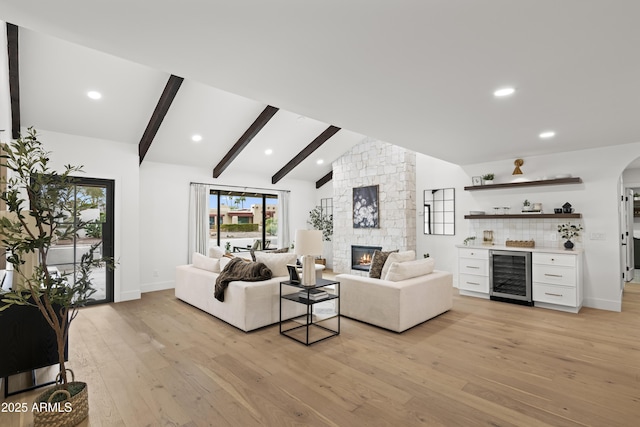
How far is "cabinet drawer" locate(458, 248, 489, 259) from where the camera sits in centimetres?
546

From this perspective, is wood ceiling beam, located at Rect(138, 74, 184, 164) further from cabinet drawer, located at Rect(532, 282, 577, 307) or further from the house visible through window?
cabinet drawer, located at Rect(532, 282, 577, 307)

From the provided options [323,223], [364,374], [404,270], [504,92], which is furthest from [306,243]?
[323,223]

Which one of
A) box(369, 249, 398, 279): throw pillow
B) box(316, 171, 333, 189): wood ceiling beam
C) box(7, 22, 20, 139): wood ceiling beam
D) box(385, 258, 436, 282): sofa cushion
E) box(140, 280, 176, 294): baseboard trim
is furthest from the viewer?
box(316, 171, 333, 189): wood ceiling beam

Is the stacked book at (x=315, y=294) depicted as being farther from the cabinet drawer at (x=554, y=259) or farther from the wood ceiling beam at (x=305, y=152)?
the wood ceiling beam at (x=305, y=152)

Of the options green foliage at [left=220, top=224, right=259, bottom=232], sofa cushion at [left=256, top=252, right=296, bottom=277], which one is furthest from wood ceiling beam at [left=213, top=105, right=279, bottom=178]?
sofa cushion at [left=256, top=252, right=296, bottom=277]

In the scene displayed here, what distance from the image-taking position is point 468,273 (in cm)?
567

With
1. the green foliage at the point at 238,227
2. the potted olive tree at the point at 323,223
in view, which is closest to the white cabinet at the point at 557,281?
the potted olive tree at the point at 323,223

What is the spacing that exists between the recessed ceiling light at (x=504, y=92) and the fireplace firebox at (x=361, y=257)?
481 centimetres

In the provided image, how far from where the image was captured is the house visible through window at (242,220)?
743 cm

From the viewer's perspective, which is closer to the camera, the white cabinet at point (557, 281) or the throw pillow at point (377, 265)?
the throw pillow at point (377, 265)

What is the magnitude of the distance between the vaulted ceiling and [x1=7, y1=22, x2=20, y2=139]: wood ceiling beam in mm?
138

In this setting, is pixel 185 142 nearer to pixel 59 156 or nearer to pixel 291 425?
pixel 59 156

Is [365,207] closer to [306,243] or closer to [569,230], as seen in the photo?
[569,230]

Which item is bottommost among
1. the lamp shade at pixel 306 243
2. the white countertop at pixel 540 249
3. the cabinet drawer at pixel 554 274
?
the cabinet drawer at pixel 554 274
